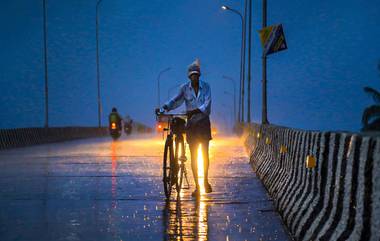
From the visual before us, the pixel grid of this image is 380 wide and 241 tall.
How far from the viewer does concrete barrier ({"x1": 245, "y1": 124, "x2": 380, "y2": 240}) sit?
5.08 meters

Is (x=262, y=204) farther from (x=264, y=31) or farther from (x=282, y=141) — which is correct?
(x=264, y=31)

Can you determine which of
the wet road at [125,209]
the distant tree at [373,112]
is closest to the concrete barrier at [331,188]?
the wet road at [125,209]

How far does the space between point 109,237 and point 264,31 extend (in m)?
12.6

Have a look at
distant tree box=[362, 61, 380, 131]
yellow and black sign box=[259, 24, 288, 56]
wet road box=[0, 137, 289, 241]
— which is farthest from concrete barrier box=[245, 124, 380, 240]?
distant tree box=[362, 61, 380, 131]

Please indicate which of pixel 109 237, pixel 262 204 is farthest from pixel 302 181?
pixel 109 237

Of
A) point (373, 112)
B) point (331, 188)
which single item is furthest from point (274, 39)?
point (373, 112)

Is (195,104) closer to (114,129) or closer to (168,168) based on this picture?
(168,168)

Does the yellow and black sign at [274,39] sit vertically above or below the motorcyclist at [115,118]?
above

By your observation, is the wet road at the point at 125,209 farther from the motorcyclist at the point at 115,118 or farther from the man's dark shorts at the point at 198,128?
the motorcyclist at the point at 115,118

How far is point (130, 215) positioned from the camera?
28.8 ft

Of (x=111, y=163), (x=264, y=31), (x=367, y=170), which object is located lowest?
(x=111, y=163)

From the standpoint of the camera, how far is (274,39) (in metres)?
18.6

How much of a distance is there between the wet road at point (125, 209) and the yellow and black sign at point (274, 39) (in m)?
Result: 4.70

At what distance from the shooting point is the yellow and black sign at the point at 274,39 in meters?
18.4
